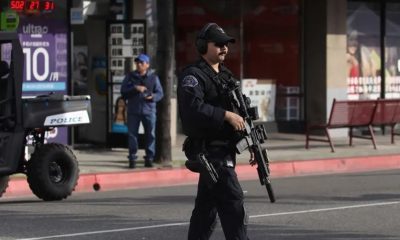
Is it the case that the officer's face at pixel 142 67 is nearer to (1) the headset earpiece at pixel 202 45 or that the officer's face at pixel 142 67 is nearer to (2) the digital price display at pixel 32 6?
(2) the digital price display at pixel 32 6

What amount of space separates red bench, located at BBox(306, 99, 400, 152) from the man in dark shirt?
146 inches

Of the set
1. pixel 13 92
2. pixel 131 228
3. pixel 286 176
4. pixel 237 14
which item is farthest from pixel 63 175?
pixel 237 14

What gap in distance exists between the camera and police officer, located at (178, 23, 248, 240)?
5508 mm

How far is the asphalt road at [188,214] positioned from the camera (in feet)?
25.9

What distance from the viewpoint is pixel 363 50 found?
19547 millimetres

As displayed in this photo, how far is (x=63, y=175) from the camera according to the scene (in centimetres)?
1037

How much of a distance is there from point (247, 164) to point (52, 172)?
4.39m

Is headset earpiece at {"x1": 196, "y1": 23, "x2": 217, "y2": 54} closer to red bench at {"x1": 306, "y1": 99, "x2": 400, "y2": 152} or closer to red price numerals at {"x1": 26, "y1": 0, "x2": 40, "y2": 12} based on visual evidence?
red price numerals at {"x1": 26, "y1": 0, "x2": 40, "y2": 12}

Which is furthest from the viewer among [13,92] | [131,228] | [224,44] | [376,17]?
[376,17]

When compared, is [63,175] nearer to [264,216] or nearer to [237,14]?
[264,216]

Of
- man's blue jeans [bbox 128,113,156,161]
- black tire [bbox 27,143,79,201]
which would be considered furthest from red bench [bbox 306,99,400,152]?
black tire [bbox 27,143,79,201]

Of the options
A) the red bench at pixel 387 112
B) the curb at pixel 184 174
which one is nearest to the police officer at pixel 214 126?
the curb at pixel 184 174

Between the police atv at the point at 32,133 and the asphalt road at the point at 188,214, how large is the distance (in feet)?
0.91

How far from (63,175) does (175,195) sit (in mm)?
1569
